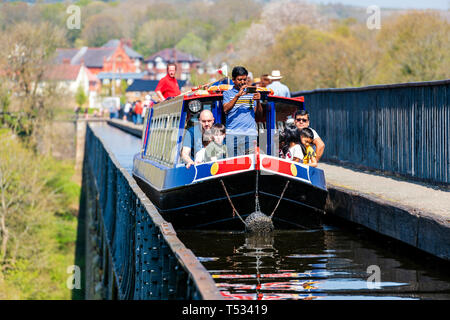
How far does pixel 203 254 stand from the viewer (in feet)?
36.0

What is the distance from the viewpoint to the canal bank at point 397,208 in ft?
32.8

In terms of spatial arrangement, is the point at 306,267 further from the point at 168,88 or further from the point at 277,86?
the point at 168,88

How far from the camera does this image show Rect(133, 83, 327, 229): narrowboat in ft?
38.9

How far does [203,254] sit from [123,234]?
151 centimetres

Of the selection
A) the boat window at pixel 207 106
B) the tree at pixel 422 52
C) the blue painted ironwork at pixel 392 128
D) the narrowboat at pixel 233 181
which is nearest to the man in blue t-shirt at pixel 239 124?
the narrowboat at pixel 233 181

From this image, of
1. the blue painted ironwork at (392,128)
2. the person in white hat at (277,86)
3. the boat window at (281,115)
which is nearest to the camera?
the boat window at (281,115)

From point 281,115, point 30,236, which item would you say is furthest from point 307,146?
point 30,236

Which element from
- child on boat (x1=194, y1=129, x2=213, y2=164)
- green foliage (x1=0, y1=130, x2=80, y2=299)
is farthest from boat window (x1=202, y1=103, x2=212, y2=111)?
green foliage (x1=0, y1=130, x2=80, y2=299)

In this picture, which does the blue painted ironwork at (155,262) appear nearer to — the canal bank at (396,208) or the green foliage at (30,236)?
the canal bank at (396,208)

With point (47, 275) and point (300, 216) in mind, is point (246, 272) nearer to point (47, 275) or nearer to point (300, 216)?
point (300, 216)

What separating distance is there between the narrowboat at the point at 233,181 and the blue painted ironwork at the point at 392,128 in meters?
2.47

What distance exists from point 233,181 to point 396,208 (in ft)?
7.37

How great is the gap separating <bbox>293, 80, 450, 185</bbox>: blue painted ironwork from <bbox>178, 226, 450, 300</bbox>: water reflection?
8.57 feet
